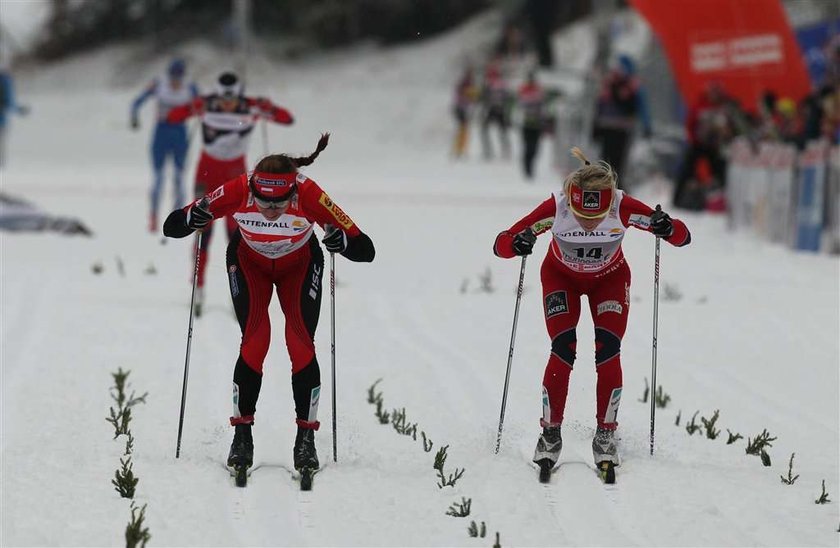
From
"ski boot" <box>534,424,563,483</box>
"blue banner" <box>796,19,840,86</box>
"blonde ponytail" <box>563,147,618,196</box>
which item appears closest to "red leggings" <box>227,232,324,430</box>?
"ski boot" <box>534,424,563,483</box>

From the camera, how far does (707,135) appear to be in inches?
816

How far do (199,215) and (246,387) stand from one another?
88 centimetres

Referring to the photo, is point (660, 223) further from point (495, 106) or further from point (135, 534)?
point (495, 106)

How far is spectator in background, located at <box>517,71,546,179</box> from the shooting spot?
89.9 ft

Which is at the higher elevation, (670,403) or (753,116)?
→ (753,116)

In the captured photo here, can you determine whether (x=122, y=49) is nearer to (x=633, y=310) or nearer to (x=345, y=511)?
(x=633, y=310)

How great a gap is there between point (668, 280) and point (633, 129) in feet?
25.7

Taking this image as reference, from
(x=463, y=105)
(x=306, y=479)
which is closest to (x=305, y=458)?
(x=306, y=479)

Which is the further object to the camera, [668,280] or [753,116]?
[753,116]

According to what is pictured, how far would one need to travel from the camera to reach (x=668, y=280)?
14.7 metres

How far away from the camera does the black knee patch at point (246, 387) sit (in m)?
7.21

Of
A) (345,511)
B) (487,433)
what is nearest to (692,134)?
(487,433)

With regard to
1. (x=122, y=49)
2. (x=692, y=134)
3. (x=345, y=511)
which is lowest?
(x=345, y=511)

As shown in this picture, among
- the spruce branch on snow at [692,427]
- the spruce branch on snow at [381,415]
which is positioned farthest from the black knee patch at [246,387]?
the spruce branch on snow at [692,427]
